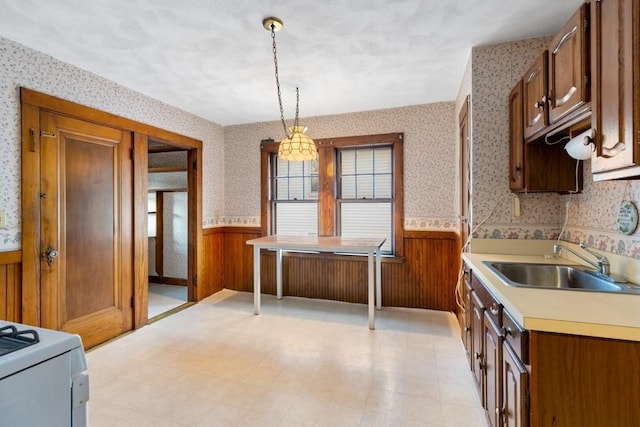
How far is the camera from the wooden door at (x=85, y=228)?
2.46m

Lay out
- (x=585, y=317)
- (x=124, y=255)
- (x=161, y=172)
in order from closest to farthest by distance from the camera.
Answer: (x=585, y=317) < (x=124, y=255) < (x=161, y=172)

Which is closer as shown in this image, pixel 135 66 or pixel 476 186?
pixel 476 186

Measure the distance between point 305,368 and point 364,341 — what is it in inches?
→ 27.8

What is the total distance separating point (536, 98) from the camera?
189cm

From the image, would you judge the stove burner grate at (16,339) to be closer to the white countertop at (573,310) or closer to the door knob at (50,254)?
the white countertop at (573,310)

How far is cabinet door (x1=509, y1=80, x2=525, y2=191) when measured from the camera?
2127 millimetres

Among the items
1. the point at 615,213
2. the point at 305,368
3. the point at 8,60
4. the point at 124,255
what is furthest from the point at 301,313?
the point at 8,60

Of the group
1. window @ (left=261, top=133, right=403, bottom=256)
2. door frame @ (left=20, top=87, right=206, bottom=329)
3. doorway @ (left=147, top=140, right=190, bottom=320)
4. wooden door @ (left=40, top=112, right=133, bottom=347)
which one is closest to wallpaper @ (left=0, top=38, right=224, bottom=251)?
door frame @ (left=20, top=87, right=206, bottom=329)

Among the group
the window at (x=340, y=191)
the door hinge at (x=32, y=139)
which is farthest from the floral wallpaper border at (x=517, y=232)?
the door hinge at (x=32, y=139)

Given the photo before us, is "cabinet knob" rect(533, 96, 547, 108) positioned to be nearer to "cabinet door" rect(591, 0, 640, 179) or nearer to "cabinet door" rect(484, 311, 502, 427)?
"cabinet door" rect(591, 0, 640, 179)

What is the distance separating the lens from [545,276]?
2016 mm

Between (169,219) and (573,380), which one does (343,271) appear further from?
(573,380)

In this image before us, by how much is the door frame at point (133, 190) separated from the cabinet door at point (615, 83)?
138 inches

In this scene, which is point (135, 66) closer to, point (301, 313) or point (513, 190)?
point (301, 313)
